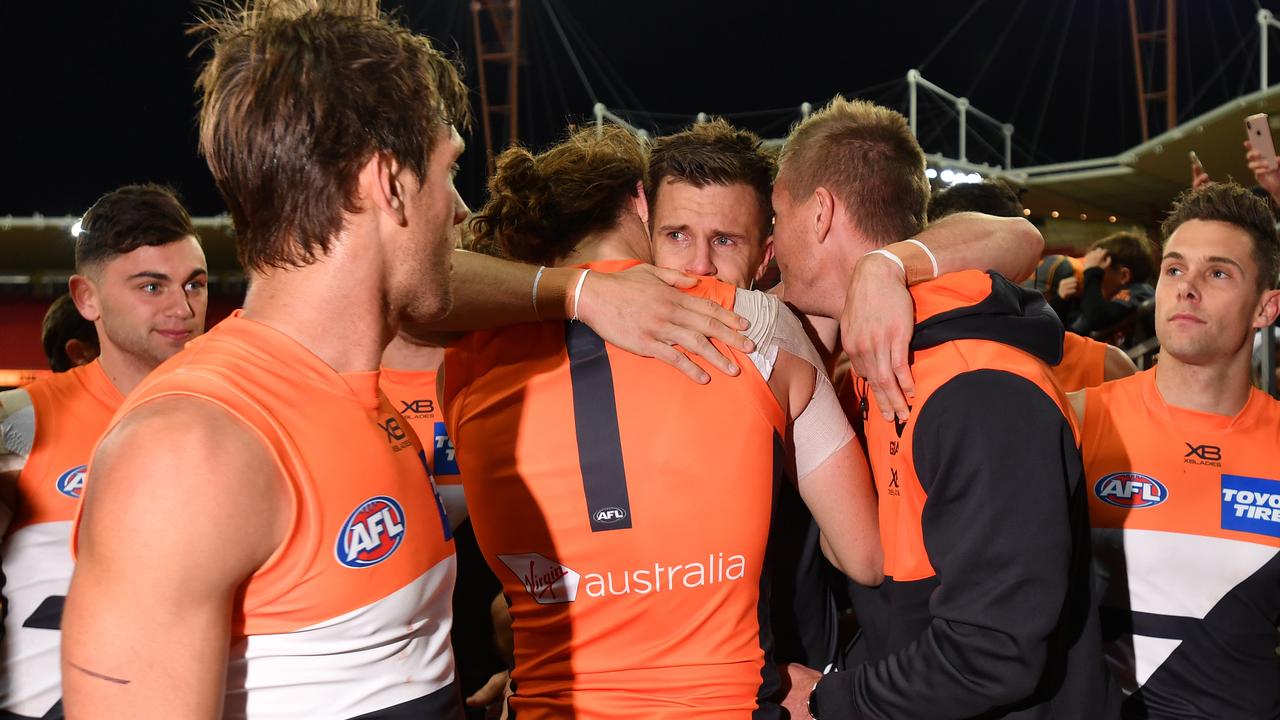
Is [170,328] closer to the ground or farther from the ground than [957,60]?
closer to the ground

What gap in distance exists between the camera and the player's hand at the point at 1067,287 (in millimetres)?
6105

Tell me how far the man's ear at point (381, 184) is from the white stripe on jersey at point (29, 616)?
6.68 feet

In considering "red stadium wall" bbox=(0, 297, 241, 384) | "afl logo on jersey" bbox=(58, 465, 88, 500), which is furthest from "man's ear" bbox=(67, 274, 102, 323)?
"red stadium wall" bbox=(0, 297, 241, 384)

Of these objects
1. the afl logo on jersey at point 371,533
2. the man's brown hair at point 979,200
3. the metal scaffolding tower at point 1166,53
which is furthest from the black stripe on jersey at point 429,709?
the metal scaffolding tower at point 1166,53

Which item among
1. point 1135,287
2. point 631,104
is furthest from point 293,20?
point 631,104

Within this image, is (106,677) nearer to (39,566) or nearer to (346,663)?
(346,663)

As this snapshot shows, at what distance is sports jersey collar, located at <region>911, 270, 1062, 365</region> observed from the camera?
70.9 inches

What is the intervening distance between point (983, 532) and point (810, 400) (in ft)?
1.48

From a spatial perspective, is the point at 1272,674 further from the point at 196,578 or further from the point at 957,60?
the point at 957,60

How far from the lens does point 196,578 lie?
1.05m

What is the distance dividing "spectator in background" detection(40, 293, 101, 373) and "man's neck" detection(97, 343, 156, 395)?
187cm

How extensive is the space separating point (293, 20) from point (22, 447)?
219 cm

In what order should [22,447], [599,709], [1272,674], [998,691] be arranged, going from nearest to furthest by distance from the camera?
[998,691] → [599,709] → [1272,674] → [22,447]

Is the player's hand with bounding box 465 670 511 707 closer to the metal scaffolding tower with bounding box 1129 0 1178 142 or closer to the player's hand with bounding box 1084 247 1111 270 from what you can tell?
the player's hand with bounding box 1084 247 1111 270
